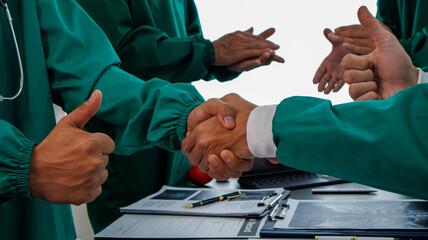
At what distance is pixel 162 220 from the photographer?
883mm

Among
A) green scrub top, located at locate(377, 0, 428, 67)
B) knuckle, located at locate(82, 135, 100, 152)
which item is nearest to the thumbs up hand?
knuckle, located at locate(82, 135, 100, 152)

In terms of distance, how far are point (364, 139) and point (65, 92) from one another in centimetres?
78

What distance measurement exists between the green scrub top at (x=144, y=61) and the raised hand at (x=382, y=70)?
57 cm

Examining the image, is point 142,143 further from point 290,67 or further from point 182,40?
point 290,67

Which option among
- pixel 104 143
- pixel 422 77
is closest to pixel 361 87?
pixel 422 77

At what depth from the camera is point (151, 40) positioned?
1.36 m

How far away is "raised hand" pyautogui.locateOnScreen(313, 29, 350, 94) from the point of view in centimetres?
171

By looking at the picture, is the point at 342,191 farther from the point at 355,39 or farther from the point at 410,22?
the point at 410,22

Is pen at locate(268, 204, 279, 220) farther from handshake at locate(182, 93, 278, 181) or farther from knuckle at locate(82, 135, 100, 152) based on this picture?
knuckle at locate(82, 135, 100, 152)

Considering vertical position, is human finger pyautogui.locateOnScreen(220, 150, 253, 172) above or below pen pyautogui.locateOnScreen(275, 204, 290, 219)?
above

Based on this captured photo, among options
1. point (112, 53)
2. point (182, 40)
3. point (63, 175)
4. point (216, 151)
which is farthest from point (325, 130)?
point (182, 40)

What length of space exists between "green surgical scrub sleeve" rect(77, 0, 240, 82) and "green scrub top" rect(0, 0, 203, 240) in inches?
→ 10.0

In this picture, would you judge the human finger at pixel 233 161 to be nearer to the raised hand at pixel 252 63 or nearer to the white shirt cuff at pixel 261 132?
the white shirt cuff at pixel 261 132

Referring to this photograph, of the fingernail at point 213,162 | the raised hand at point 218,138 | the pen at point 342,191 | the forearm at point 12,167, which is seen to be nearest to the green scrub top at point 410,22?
the pen at point 342,191
